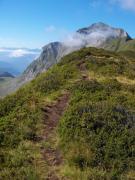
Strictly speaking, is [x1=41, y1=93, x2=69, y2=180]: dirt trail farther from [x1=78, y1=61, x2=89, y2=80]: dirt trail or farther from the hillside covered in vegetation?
[x1=78, y1=61, x2=89, y2=80]: dirt trail

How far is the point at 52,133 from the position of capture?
20859 millimetres

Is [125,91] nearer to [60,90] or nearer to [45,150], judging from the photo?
[60,90]

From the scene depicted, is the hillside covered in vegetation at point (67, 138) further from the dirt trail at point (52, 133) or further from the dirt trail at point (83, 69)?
the dirt trail at point (83, 69)

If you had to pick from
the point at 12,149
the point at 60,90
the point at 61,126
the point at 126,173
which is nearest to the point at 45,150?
the point at 12,149

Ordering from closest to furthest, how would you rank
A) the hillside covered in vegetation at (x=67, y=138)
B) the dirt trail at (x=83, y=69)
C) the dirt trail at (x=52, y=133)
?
the hillside covered in vegetation at (x=67, y=138)
the dirt trail at (x=52, y=133)
the dirt trail at (x=83, y=69)

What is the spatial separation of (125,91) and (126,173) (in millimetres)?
17981

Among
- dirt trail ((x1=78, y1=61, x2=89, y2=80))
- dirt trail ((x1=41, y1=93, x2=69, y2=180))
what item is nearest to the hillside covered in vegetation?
dirt trail ((x1=41, y1=93, x2=69, y2=180))

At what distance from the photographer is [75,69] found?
45.8 meters

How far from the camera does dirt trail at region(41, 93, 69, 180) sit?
1638 cm

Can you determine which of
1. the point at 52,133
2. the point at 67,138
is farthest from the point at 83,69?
the point at 67,138

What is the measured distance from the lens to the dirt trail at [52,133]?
53.7 ft

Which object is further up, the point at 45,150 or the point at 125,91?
the point at 125,91

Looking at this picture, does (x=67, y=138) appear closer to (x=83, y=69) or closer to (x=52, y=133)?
(x=52, y=133)

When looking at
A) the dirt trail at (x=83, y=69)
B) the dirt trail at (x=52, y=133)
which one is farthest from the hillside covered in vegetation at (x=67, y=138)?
the dirt trail at (x=83, y=69)
